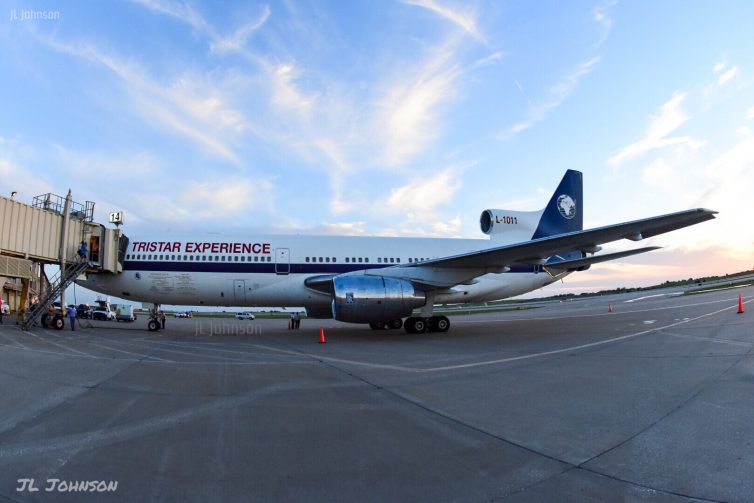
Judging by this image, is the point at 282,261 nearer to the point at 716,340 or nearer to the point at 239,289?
the point at 239,289

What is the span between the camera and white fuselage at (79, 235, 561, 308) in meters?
16.1

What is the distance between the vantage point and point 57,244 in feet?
55.1

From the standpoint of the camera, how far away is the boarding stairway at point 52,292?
16.1 m

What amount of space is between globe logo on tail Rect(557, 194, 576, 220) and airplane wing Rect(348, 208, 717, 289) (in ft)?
11.9

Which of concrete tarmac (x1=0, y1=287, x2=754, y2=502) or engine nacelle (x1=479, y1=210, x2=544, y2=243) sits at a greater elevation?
engine nacelle (x1=479, y1=210, x2=544, y2=243)

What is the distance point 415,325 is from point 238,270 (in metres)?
7.07

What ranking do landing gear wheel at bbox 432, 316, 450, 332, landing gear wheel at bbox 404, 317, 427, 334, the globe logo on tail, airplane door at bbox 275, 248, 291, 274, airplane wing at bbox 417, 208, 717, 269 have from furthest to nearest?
the globe logo on tail
airplane door at bbox 275, 248, 291, 274
landing gear wheel at bbox 432, 316, 450, 332
landing gear wheel at bbox 404, 317, 427, 334
airplane wing at bbox 417, 208, 717, 269

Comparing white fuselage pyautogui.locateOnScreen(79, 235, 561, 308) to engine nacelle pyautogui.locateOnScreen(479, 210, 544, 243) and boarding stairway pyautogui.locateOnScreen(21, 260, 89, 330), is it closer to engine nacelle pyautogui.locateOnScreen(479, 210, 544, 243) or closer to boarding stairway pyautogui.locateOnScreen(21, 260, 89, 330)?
boarding stairway pyautogui.locateOnScreen(21, 260, 89, 330)

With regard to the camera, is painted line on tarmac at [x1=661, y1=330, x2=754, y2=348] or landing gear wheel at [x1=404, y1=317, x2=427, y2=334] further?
landing gear wheel at [x1=404, y1=317, x2=427, y2=334]

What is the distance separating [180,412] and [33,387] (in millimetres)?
2825

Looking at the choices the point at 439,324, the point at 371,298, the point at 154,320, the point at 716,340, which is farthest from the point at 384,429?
the point at 154,320

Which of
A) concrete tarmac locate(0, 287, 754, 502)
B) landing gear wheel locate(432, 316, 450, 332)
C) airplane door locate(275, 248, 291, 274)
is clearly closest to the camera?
concrete tarmac locate(0, 287, 754, 502)

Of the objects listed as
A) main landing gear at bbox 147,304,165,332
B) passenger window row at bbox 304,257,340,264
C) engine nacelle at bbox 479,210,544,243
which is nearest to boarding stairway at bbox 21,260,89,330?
main landing gear at bbox 147,304,165,332

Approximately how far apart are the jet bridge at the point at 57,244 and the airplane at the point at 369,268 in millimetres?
676
